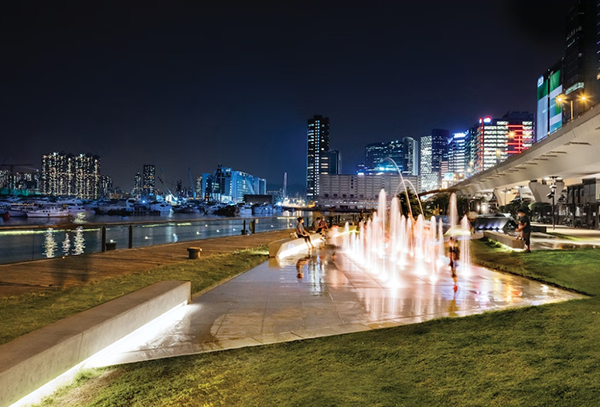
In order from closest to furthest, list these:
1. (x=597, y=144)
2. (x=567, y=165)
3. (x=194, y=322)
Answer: (x=194, y=322) < (x=597, y=144) < (x=567, y=165)

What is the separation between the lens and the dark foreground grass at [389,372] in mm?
4133

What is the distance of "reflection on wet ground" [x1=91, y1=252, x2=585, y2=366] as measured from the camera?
636cm

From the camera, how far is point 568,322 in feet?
21.8

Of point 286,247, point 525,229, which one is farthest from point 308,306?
point 525,229

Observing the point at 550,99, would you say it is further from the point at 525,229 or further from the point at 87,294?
the point at 87,294

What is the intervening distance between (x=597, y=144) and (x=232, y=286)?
31.1 m

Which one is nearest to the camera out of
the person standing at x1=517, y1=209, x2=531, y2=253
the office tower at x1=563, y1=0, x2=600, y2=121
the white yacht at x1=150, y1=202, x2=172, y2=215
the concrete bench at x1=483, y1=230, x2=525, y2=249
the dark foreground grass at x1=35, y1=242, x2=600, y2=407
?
the dark foreground grass at x1=35, y1=242, x2=600, y2=407

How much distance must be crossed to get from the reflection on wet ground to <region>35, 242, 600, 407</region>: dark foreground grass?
623 millimetres

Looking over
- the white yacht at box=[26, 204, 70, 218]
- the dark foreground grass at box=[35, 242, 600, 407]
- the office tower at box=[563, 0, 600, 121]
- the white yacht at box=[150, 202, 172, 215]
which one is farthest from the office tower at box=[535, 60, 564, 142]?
the dark foreground grass at box=[35, 242, 600, 407]

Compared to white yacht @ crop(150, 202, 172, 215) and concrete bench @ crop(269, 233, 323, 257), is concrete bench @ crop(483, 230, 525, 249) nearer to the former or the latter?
concrete bench @ crop(269, 233, 323, 257)

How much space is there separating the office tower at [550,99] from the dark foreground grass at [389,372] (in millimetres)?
161265

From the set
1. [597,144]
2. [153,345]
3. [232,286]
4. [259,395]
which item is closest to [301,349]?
[259,395]

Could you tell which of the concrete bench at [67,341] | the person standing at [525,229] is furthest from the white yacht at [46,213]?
the concrete bench at [67,341]

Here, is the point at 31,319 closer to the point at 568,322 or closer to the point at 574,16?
the point at 568,322
